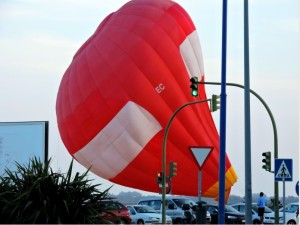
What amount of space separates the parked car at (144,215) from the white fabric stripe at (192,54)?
7.18 metres

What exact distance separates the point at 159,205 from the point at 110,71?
29.5 feet

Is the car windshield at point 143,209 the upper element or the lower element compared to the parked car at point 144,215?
upper

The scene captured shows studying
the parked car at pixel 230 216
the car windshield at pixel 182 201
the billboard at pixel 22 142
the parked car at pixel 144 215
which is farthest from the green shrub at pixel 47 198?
the car windshield at pixel 182 201

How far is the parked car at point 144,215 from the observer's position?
42.5m

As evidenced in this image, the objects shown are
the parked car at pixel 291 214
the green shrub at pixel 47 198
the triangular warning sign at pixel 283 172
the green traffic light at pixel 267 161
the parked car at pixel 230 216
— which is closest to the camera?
the green shrub at pixel 47 198

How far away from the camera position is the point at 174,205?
45906 millimetres

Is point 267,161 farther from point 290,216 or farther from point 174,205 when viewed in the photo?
point 174,205

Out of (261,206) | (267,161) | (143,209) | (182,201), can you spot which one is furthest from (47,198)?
Result: (182,201)

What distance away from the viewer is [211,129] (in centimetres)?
4328

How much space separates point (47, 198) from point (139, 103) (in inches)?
847

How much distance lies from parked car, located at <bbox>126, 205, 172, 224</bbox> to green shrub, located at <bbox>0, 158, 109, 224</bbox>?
70.8ft

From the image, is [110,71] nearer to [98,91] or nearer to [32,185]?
[98,91]

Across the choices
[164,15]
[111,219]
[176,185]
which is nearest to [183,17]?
[164,15]

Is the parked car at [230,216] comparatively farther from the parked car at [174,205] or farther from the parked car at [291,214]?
the parked car at [291,214]
